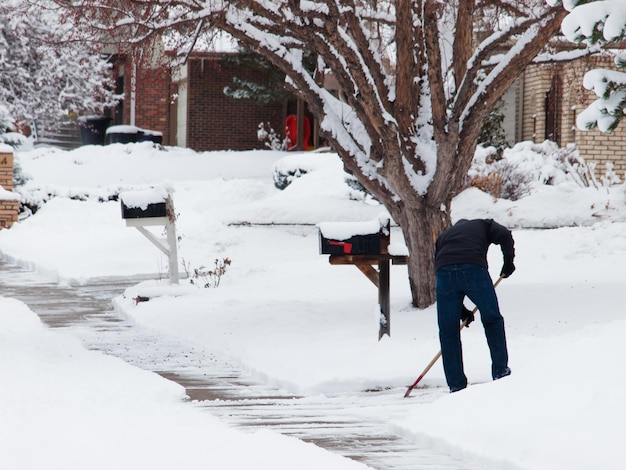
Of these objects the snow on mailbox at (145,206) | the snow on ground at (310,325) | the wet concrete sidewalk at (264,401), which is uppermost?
the snow on mailbox at (145,206)

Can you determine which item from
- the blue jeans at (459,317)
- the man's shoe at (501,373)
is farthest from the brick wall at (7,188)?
the man's shoe at (501,373)

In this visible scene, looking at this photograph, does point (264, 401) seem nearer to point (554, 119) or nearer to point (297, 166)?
point (297, 166)

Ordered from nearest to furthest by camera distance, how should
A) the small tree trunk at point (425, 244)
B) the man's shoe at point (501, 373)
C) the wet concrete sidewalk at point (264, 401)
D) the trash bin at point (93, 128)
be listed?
the wet concrete sidewalk at point (264, 401)
the man's shoe at point (501, 373)
the small tree trunk at point (425, 244)
the trash bin at point (93, 128)

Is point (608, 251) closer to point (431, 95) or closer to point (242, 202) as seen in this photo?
point (431, 95)

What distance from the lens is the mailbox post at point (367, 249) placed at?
1105cm

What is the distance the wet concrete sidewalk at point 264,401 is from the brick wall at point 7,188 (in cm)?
1028

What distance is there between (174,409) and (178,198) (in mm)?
17419

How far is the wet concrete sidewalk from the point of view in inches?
277

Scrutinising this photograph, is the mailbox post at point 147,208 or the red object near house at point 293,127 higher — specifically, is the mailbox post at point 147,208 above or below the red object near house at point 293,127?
below

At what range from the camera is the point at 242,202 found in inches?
952

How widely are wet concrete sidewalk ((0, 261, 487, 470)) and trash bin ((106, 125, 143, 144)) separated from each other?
2081 cm

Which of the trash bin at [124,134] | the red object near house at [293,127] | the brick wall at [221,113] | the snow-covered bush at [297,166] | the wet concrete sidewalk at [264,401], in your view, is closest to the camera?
the wet concrete sidewalk at [264,401]

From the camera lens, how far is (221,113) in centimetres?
3509

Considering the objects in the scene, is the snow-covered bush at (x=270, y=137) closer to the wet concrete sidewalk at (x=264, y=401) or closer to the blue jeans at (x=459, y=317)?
the wet concrete sidewalk at (x=264, y=401)
